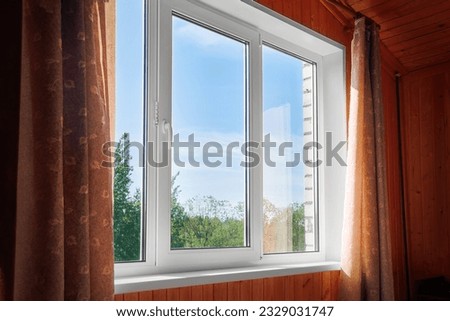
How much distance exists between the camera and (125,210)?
79.7 inches

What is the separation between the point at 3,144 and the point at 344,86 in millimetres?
2292

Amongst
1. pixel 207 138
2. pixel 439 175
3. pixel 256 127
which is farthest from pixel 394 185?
pixel 207 138

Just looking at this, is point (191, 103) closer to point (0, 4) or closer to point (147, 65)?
point (147, 65)

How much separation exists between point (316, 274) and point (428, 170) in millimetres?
1583

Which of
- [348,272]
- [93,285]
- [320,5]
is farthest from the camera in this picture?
[320,5]

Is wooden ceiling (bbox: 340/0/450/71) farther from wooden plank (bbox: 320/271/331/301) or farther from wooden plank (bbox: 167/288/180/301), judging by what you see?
wooden plank (bbox: 167/288/180/301)

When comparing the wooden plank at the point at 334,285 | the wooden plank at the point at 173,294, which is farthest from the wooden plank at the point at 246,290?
the wooden plank at the point at 334,285

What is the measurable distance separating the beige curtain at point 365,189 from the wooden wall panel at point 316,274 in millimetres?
162

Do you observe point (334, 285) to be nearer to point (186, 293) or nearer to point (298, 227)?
point (298, 227)

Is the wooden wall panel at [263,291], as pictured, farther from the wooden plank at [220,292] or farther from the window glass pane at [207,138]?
the window glass pane at [207,138]

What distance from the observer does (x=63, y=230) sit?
1415 millimetres

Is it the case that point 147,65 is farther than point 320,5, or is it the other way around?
point 320,5

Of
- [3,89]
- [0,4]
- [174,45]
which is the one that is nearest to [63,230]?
[3,89]

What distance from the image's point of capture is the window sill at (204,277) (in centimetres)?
181
